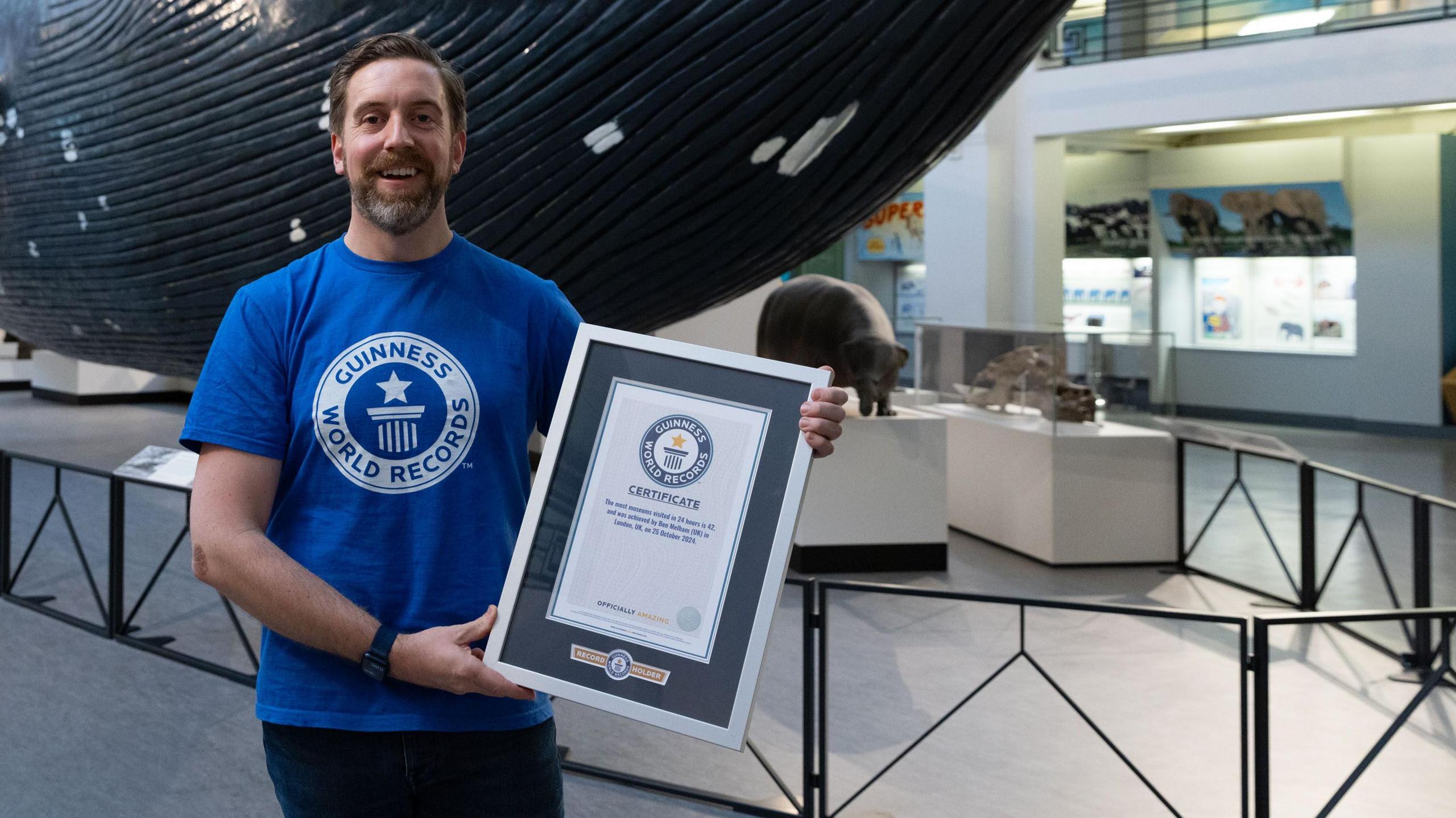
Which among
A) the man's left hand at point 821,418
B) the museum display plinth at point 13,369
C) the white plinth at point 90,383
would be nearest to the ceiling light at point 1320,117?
the man's left hand at point 821,418

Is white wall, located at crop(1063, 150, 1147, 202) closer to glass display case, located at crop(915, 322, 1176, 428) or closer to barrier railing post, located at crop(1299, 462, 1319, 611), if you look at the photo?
glass display case, located at crop(915, 322, 1176, 428)

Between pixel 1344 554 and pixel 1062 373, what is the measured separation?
1816 mm

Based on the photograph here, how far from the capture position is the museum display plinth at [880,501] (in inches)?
234

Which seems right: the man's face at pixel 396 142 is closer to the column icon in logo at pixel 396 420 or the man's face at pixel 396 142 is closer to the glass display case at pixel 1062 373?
the column icon in logo at pixel 396 420

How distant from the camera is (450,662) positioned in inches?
44.9

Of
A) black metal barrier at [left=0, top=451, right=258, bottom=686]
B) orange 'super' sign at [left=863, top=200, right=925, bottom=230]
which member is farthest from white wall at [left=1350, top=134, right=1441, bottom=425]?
black metal barrier at [left=0, top=451, right=258, bottom=686]

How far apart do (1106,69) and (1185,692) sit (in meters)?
9.32

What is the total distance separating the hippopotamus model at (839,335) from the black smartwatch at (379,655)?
5055 mm

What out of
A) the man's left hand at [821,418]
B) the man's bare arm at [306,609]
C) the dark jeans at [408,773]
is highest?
the man's left hand at [821,418]

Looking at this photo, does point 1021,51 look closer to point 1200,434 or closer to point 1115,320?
point 1200,434

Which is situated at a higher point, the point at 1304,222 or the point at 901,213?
the point at 901,213

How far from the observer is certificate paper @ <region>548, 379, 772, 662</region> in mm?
1171

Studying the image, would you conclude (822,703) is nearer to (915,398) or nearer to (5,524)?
(5,524)

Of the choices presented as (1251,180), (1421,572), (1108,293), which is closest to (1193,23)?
(1251,180)
